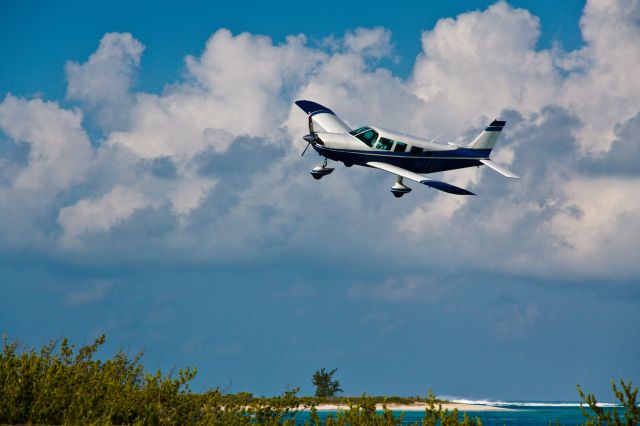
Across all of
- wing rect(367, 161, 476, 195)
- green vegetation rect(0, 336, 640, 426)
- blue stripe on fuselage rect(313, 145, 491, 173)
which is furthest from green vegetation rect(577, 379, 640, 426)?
blue stripe on fuselage rect(313, 145, 491, 173)

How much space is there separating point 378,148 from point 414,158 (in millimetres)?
2885

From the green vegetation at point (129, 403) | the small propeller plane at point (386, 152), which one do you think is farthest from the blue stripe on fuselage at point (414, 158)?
the green vegetation at point (129, 403)

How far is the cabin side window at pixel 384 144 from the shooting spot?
162ft

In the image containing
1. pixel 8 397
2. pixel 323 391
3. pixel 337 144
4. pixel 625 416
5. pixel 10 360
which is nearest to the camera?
pixel 625 416

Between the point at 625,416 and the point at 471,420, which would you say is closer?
the point at 625,416

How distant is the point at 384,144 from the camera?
49.6 m

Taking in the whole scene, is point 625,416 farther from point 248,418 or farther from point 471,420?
point 248,418

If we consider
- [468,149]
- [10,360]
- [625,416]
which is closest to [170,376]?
[10,360]

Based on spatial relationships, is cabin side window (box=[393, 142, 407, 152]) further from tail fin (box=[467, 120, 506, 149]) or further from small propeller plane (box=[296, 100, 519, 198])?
tail fin (box=[467, 120, 506, 149])

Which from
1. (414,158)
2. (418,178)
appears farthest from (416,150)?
(418,178)

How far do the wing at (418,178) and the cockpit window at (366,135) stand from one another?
1.38 m

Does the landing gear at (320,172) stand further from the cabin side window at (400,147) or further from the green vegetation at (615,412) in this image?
the green vegetation at (615,412)

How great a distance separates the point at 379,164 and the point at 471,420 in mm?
A: 28219

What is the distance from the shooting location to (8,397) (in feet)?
84.4
